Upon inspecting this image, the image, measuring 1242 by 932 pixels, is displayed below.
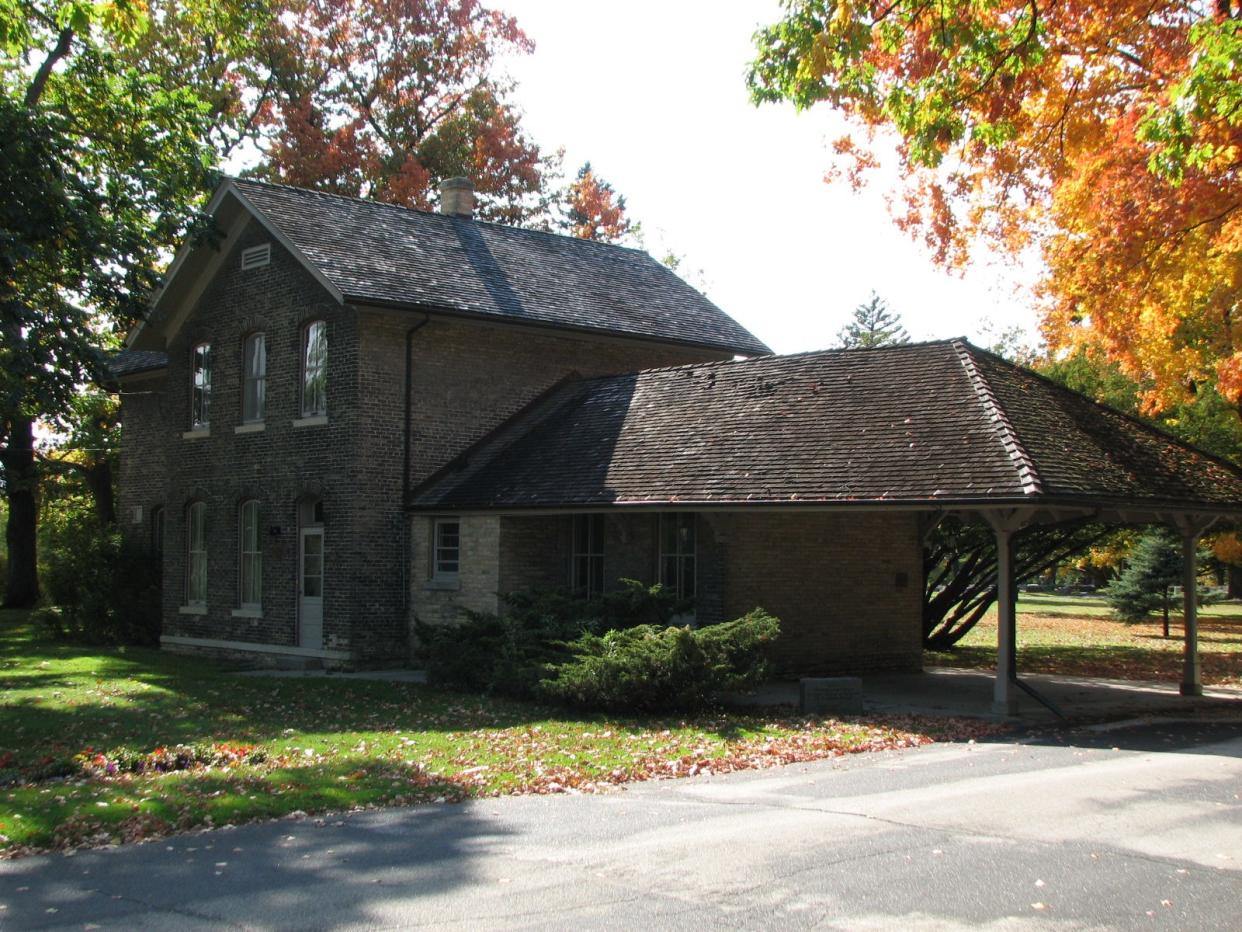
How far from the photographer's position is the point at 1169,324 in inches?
934

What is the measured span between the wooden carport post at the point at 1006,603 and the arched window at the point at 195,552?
1643cm

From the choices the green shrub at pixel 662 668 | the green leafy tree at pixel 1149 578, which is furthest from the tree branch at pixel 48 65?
the green leafy tree at pixel 1149 578

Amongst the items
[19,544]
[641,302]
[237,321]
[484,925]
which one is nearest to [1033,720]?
[484,925]

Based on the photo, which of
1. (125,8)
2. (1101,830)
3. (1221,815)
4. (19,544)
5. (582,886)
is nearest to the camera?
(582,886)

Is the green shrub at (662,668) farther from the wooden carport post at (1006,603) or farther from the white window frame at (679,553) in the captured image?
the white window frame at (679,553)

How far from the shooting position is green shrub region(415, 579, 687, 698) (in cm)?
1723

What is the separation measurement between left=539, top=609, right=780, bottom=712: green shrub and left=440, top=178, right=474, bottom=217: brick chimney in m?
14.4

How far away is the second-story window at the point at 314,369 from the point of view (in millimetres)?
22922

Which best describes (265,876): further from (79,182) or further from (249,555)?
(249,555)

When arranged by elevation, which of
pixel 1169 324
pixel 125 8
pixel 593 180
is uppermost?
pixel 593 180

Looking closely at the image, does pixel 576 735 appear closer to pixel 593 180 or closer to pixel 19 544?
pixel 19 544

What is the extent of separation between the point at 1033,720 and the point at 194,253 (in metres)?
17.6

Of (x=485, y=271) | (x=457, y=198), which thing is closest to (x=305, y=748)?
(x=485, y=271)

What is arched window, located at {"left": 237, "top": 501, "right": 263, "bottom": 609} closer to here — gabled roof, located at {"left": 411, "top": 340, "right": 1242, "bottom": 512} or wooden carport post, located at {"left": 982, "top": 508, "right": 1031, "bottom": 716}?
gabled roof, located at {"left": 411, "top": 340, "right": 1242, "bottom": 512}
